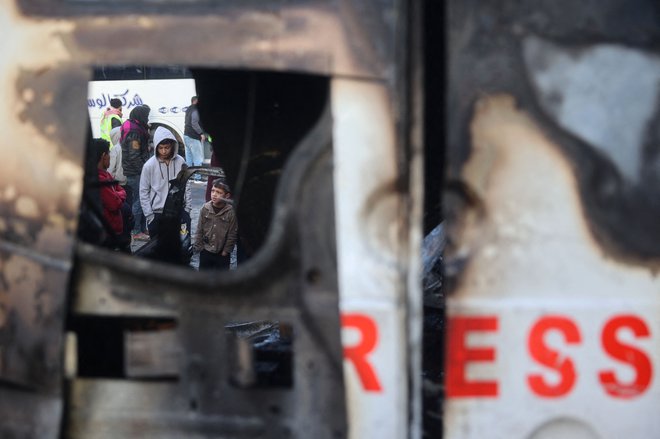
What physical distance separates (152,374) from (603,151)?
1.12 meters

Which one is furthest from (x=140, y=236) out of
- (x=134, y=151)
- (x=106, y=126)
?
(x=106, y=126)

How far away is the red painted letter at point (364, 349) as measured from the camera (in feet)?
5.94

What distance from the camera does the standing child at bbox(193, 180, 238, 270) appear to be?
5.89 m

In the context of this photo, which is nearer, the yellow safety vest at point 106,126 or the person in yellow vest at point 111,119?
the person in yellow vest at point 111,119

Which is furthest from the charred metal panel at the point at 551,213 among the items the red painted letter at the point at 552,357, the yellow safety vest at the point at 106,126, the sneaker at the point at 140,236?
the yellow safety vest at the point at 106,126

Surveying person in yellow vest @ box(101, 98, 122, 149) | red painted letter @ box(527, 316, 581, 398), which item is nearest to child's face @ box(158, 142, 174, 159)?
person in yellow vest @ box(101, 98, 122, 149)

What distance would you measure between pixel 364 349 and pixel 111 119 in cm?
987

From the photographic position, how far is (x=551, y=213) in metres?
1.81

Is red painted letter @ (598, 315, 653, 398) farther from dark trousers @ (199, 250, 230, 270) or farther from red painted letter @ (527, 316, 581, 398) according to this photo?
dark trousers @ (199, 250, 230, 270)

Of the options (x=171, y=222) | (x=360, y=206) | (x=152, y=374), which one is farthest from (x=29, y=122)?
(x=171, y=222)

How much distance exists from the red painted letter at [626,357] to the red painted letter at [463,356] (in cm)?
25

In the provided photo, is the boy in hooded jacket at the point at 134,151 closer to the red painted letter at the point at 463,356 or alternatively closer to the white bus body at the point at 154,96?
the white bus body at the point at 154,96

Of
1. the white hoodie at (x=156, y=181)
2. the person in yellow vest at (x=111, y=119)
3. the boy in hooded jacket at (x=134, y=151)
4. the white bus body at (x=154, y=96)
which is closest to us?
the white hoodie at (x=156, y=181)

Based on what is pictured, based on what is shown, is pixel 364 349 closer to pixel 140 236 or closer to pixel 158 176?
pixel 158 176
